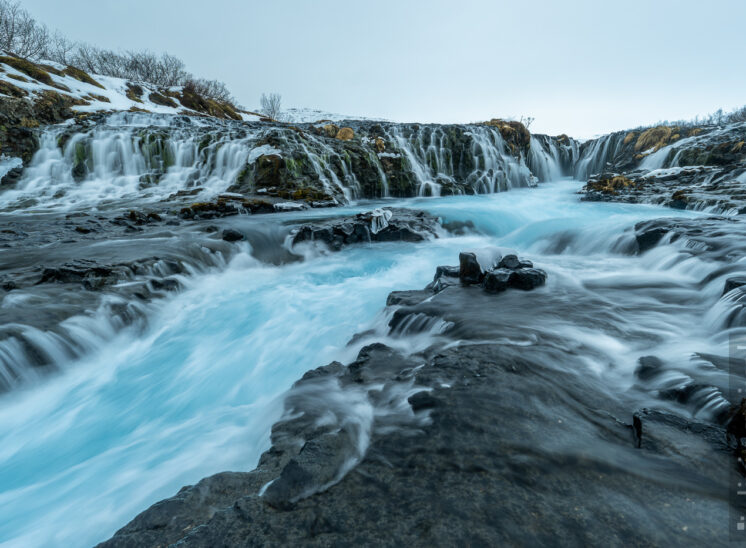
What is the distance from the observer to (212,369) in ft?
14.4

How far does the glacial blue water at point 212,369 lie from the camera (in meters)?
2.53

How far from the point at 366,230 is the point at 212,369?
6119 millimetres

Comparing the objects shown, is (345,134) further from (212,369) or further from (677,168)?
(212,369)

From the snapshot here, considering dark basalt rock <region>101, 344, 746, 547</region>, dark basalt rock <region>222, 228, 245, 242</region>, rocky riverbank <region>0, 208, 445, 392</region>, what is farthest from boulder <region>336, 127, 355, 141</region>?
dark basalt rock <region>101, 344, 746, 547</region>

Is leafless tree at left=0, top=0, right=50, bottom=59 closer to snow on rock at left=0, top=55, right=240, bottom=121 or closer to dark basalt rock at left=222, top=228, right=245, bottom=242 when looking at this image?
snow on rock at left=0, top=55, right=240, bottom=121

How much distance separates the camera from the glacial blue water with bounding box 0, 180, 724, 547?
2531 millimetres

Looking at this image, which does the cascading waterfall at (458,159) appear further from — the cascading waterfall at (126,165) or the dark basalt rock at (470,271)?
A: the dark basalt rock at (470,271)

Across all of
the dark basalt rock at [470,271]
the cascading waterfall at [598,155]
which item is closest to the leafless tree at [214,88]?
the cascading waterfall at [598,155]

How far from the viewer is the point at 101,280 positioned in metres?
5.40

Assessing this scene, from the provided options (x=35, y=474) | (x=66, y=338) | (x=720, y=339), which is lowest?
(x=35, y=474)

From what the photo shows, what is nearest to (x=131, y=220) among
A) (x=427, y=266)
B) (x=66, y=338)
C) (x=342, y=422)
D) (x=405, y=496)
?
(x=66, y=338)

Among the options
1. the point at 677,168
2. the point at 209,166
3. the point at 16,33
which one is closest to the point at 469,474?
the point at 209,166

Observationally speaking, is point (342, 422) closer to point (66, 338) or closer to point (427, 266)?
point (66, 338)

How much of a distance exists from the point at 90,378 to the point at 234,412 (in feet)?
7.08
